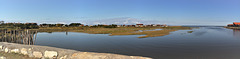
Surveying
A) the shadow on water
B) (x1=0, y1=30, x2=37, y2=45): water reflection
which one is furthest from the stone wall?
(x1=0, y1=30, x2=37, y2=45): water reflection

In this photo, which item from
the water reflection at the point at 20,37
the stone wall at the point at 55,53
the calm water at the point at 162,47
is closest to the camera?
the stone wall at the point at 55,53

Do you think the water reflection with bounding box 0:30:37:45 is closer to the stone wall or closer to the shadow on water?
the shadow on water

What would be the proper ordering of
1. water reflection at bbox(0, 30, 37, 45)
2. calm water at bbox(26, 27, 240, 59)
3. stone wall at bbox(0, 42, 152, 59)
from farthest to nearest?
water reflection at bbox(0, 30, 37, 45), calm water at bbox(26, 27, 240, 59), stone wall at bbox(0, 42, 152, 59)

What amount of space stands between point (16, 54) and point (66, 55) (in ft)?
13.2

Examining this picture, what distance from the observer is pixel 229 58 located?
457 inches

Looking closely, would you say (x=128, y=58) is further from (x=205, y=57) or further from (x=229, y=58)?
(x=229, y=58)

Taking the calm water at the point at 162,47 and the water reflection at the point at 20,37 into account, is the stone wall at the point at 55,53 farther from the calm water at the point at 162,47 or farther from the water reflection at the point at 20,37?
the water reflection at the point at 20,37

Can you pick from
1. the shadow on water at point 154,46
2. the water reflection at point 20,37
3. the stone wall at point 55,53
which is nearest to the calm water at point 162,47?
the shadow on water at point 154,46

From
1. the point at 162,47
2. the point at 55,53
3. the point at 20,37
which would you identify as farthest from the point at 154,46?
the point at 20,37

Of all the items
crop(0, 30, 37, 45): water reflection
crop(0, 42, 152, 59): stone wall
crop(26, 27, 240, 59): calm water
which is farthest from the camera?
crop(0, 30, 37, 45): water reflection

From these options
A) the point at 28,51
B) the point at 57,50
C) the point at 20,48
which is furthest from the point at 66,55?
the point at 20,48

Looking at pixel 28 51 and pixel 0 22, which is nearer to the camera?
pixel 28 51

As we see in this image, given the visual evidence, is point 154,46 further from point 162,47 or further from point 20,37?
point 20,37

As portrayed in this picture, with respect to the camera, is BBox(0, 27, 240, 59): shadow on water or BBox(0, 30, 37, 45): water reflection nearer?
BBox(0, 27, 240, 59): shadow on water
